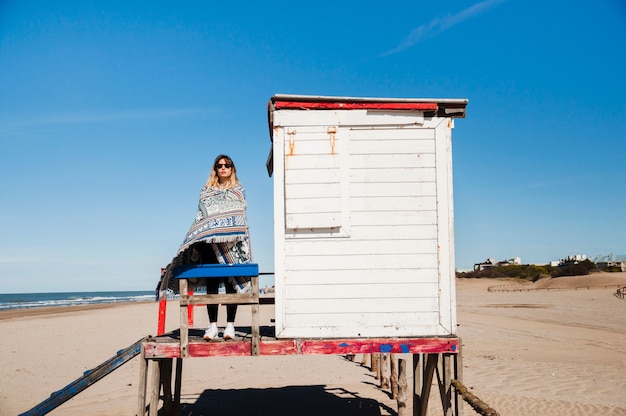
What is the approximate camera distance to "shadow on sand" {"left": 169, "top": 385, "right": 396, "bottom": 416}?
962 centimetres

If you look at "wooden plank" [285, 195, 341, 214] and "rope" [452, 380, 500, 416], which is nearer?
"rope" [452, 380, 500, 416]

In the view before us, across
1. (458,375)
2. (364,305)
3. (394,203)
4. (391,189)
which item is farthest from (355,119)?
(458,375)

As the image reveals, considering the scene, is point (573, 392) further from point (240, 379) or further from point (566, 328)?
point (566, 328)

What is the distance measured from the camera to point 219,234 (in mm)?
6273

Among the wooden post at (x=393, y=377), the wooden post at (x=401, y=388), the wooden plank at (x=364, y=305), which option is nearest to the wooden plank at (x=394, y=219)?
the wooden plank at (x=364, y=305)

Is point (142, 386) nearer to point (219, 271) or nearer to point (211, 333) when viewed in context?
point (211, 333)

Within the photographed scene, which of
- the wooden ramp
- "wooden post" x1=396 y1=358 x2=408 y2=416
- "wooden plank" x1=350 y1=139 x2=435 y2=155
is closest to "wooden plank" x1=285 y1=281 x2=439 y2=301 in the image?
"wooden plank" x1=350 y1=139 x2=435 y2=155

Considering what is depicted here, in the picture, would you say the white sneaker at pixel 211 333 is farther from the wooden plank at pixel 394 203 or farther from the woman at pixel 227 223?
the wooden plank at pixel 394 203

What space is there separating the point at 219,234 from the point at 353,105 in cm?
210

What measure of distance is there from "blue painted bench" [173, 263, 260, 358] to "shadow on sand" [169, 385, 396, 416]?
159 inches

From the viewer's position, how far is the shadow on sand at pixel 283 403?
962 centimetres

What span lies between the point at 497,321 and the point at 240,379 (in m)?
16.2

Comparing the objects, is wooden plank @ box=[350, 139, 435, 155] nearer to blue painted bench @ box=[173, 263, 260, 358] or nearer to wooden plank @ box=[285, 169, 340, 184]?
wooden plank @ box=[285, 169, 340, 184]

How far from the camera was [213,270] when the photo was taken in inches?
237
